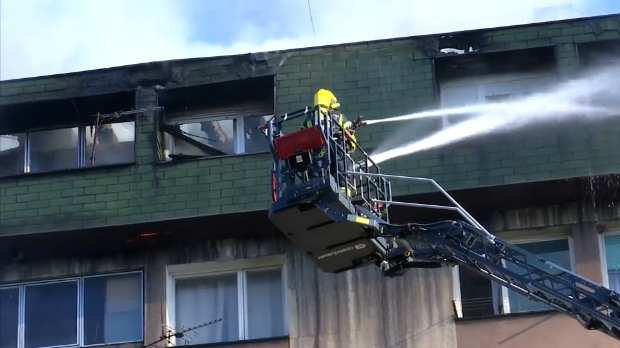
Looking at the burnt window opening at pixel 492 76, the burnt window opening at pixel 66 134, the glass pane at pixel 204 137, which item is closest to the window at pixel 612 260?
the burnt window opening at pixel 492 76

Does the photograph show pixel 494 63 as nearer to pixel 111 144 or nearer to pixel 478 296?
pixel 478 296

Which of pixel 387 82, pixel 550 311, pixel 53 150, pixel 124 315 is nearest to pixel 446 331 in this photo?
pixel 550 311

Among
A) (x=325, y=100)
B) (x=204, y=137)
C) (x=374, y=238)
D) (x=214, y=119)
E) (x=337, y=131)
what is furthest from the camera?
(x=214, y=119)

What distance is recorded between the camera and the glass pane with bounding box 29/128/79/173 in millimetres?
21266

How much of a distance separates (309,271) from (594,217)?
169 inches

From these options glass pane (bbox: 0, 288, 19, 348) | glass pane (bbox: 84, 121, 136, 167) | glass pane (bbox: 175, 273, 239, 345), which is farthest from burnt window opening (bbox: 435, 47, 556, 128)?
glass pane (bbox: 0, 288, 19, 348)

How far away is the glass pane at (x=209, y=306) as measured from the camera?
19516 mm

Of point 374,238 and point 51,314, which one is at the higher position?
point 374,238

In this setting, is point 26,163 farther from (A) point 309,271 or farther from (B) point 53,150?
(A) point 309,271

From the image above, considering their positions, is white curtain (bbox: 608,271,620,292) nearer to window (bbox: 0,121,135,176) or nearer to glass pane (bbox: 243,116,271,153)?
glass pane (bbox: 243,116,271,153)

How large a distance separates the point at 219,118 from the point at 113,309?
12.0ft

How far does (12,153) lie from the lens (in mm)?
21641

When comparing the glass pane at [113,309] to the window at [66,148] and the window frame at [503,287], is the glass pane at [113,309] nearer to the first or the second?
the window at [66,148]

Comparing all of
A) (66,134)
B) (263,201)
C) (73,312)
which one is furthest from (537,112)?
(66,134)
